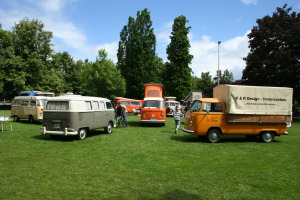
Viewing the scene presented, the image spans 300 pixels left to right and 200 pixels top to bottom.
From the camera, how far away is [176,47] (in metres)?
47.2

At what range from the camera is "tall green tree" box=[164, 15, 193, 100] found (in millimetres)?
46312

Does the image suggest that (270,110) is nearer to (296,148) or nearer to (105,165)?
(296,148)

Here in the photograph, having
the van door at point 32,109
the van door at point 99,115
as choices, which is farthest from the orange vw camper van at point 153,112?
the van door at point 32,109

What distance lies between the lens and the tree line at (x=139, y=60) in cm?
2867

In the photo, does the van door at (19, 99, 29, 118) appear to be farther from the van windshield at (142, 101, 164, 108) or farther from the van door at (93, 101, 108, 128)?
the van windshield at (142, 101, 164, 108)

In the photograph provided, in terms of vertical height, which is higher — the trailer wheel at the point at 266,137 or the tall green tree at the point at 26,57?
the tall green tree at the point at 26,57

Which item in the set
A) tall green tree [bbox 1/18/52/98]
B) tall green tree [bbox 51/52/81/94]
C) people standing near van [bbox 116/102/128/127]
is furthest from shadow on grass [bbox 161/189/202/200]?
tall green tree [bbox 51/52/81/94]

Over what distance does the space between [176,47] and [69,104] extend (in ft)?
126

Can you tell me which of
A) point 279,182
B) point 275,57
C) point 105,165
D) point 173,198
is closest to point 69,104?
Answer: point 105,165

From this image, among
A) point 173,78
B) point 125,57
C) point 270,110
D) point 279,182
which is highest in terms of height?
point 125,57

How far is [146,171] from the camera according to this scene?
695cm

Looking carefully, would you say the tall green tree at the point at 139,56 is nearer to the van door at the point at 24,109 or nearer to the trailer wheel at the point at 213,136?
the van door at the point at 24,109

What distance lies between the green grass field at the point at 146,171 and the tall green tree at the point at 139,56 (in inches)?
1479

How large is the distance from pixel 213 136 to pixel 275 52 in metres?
20.8
